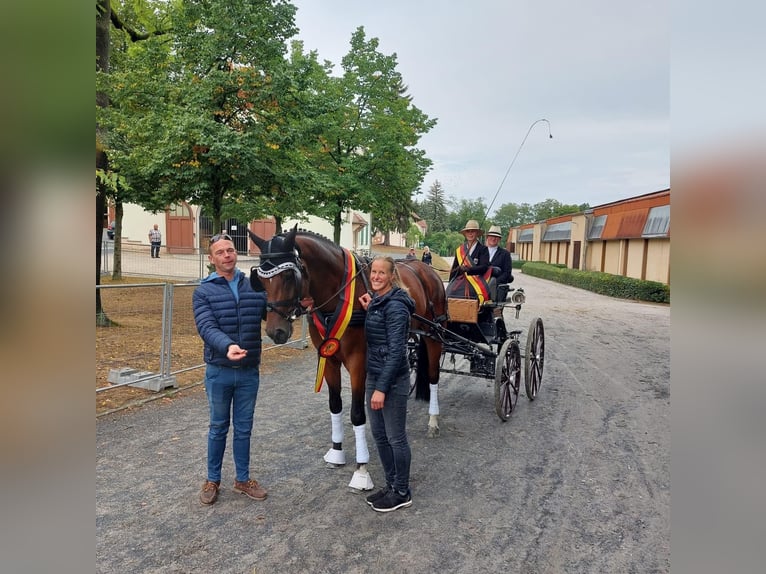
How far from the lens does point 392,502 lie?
3.62 meters

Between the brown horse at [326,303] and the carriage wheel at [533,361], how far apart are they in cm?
295

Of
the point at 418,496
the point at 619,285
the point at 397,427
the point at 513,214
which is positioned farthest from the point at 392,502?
the point at 513,214

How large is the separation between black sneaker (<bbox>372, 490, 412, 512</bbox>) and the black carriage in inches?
72.3

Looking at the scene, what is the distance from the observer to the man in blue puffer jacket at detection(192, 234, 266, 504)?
3510 mm

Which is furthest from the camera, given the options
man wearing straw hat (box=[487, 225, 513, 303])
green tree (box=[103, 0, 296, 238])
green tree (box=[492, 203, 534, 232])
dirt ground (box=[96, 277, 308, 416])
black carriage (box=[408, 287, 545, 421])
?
green tree (box=[492, 203, 534, 232])

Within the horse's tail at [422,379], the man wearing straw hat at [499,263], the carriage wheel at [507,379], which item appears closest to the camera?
the carriage wheel at [507,379]

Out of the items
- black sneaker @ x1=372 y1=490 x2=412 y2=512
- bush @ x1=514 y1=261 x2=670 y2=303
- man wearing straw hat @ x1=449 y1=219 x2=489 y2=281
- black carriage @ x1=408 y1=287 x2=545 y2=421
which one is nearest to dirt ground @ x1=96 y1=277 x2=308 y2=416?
black carriage @ x1=408 y1=287 x2=545 y2=421

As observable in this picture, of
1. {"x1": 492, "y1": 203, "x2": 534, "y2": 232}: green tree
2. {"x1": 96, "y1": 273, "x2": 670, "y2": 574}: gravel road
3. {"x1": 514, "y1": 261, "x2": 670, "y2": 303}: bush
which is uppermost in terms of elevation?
{"x1": 492, "y1": 203, "x2": 534, "y2": 232}: green tree

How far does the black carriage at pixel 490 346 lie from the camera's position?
5.47 m

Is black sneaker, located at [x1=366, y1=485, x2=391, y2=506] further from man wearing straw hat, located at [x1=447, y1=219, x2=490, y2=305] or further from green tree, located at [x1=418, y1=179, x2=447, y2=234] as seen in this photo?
green tree, located at [x1=418, y1=179, x2=447, y2=234]

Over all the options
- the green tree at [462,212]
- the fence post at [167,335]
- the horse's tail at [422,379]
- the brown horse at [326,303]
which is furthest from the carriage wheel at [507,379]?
the green tree at [462,212]

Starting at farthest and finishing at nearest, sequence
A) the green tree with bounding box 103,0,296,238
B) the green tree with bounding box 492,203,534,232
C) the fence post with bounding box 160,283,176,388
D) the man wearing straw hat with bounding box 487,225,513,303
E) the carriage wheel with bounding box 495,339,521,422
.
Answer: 1. the green tree with bounding box 492,203,534,232
2. the green tree with bounding box 103,0,296,238
3. the man wearing straw hat with bounding box 487,225,513,303
4. the fence post with bounding box 160,283,176,388
5. the carriage wheel with bounding box 495,339,521,422

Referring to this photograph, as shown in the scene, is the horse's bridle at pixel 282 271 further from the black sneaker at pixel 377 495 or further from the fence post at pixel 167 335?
the fence post at pixel 167 335
